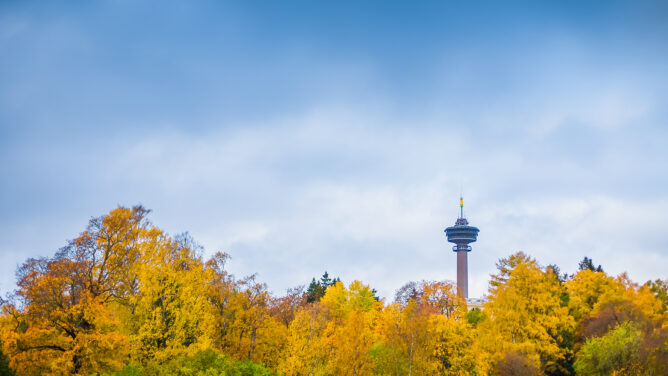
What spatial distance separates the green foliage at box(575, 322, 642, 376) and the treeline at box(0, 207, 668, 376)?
88mm

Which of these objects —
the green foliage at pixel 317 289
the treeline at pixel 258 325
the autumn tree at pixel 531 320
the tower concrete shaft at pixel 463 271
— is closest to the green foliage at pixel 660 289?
the treeline at pixel 258 325

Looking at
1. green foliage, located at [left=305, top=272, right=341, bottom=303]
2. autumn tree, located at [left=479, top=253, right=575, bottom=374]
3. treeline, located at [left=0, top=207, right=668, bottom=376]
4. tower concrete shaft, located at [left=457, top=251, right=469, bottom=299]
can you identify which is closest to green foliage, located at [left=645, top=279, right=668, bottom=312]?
treeline, located at [left=0, top=207, right=668, bottom=376]

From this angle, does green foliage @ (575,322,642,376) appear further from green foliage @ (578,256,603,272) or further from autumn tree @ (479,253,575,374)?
green foliage @ (578,256,603,272)

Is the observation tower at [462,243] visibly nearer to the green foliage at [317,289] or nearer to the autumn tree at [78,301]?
the green foliage at [317,289]

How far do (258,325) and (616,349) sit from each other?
89.0ft

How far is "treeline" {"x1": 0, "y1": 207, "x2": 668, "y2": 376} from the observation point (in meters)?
29.6

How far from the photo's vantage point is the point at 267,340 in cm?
4794

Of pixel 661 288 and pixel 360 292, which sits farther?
pixel 360 292

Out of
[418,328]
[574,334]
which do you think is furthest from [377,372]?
[574,334]

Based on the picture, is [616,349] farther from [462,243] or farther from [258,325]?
[462,243]

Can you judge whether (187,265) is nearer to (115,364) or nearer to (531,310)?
(115,364)

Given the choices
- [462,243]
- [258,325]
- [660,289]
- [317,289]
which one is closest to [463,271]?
[462,243]

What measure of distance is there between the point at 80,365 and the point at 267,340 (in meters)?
20.0

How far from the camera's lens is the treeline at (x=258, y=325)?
97.0 ft
